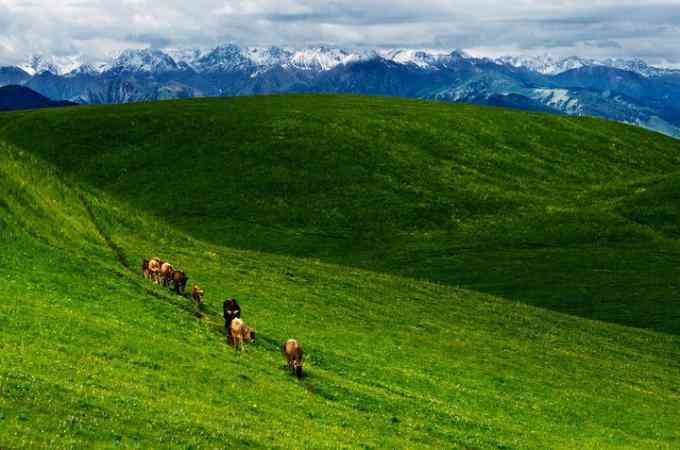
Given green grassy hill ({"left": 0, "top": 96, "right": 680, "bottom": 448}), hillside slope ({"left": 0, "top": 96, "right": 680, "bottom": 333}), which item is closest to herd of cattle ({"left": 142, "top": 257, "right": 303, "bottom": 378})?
green grassy hill ({"left": 0, "top": 96, "right": 680, "bottom": 448})

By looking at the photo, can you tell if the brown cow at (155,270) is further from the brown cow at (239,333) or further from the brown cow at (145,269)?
the brown cow at (239,333)

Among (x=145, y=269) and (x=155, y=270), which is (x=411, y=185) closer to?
(x=145, y=269)

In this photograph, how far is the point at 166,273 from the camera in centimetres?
5175

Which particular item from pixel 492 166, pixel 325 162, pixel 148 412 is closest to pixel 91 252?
pixel 148 412

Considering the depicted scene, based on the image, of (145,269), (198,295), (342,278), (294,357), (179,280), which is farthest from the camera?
(342,278)

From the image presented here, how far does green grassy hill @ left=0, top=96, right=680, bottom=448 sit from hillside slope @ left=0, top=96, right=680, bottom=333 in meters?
0.50

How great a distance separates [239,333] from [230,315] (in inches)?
98.6

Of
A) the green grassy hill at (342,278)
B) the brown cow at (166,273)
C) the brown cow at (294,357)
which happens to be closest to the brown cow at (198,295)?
the green grassy hill at (342,278)

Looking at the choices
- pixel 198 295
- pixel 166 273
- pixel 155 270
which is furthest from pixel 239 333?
pixel 155 270

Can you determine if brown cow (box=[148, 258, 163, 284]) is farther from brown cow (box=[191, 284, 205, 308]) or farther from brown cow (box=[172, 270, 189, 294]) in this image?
brown cow (box=[191, 284, 205, 308])

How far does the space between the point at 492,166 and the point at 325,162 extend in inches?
1174

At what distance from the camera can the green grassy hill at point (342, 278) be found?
30859 mm

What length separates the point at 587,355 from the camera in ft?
188

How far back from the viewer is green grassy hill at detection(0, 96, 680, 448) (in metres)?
30.9
